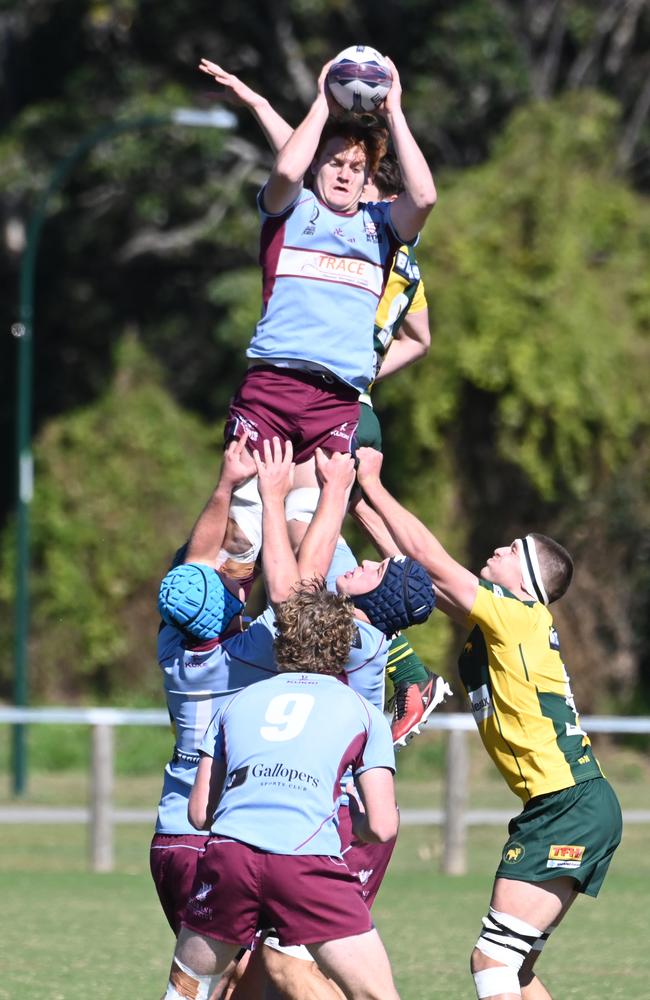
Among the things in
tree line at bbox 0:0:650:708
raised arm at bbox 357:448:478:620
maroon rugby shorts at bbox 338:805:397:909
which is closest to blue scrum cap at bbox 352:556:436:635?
raised arm at bbox 357:448:478:620

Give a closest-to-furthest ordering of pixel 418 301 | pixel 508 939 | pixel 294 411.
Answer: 1. pixel 508 939
2. pixel 294 411
3. pixel 418 301

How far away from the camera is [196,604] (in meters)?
5.72

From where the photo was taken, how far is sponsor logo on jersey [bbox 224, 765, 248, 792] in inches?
205

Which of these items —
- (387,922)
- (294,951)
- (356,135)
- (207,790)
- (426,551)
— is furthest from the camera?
(387,922)

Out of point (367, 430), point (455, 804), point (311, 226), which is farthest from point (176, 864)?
point (455, 804)

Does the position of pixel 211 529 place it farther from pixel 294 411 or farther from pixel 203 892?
pixel 203 892

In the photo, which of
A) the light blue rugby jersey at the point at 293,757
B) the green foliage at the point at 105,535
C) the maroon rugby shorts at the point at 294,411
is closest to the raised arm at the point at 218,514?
the maroon rugby shorts at the point at 294,411

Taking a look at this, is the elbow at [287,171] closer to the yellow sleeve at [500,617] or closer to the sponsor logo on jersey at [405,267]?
the sponsor logo on jersey at [405,267]

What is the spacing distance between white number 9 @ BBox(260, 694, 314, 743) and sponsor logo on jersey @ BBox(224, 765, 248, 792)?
123mm

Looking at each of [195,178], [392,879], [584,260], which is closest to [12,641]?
[195,178]

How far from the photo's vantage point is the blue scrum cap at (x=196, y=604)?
5.70 m

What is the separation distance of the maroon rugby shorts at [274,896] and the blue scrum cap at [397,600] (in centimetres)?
105

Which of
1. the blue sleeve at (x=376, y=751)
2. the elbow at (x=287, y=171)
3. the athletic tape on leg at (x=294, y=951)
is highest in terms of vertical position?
the elbow at (x=287, y=171)

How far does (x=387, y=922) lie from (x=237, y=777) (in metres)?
5.94
